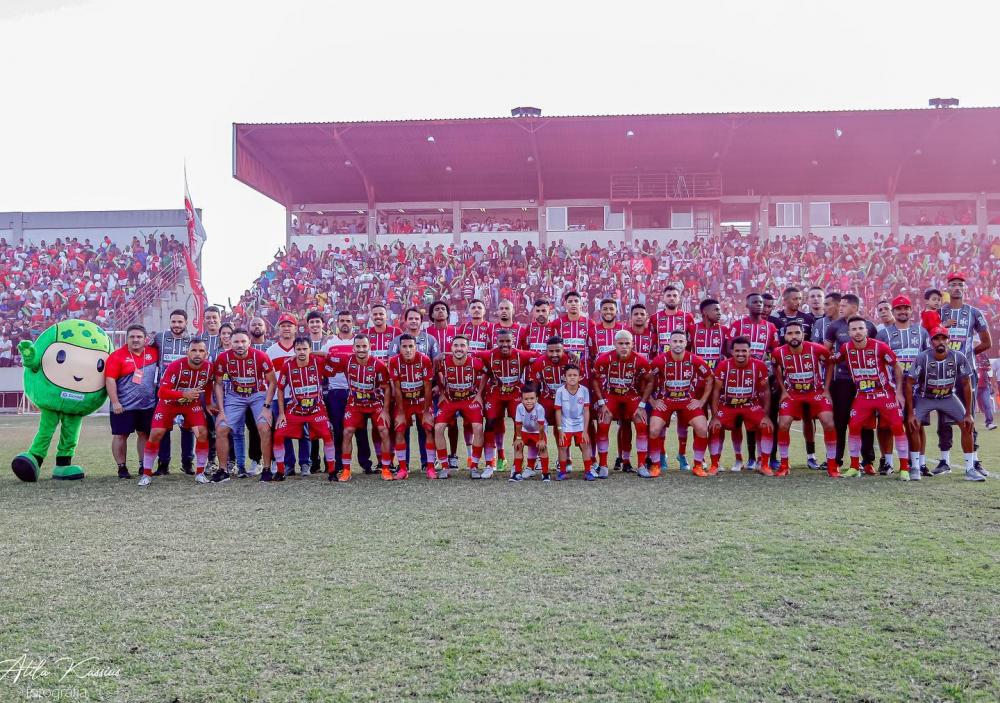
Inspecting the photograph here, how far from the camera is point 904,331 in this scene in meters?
8.48

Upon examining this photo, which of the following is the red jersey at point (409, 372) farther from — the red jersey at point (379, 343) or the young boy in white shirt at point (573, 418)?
the young boy in white shirt at point (573, 418)

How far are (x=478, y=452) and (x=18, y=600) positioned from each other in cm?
509

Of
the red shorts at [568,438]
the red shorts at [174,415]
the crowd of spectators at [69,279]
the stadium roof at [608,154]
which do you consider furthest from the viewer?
the stadium roof at [608,154]

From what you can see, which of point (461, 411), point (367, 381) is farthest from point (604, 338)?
point (367, 381)

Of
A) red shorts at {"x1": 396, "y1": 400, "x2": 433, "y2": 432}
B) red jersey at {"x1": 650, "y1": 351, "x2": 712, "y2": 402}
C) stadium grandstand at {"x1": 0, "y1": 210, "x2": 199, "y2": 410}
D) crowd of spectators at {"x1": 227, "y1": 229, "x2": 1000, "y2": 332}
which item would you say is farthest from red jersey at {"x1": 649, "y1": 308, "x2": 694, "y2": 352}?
stadium grandstand at {"x1": 0, "y1": 210, "x2": 199, "y2": 410}

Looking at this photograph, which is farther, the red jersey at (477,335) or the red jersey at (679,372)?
the red jersey at (477,335)

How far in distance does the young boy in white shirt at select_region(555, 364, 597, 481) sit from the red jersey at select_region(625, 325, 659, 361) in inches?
41.3

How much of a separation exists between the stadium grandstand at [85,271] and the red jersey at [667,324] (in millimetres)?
21158

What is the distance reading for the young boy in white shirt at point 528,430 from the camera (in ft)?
27.0

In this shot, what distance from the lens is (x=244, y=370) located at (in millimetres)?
8688

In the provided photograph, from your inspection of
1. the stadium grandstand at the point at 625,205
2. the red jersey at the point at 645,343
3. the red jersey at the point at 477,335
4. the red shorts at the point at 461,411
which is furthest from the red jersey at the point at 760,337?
the stadium grandstand at the point at 625,205

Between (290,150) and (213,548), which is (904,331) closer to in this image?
(213,548)

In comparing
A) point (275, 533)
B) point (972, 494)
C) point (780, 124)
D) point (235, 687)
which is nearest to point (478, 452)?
point (275, 533)

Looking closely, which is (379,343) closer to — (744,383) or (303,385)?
(303,385)
